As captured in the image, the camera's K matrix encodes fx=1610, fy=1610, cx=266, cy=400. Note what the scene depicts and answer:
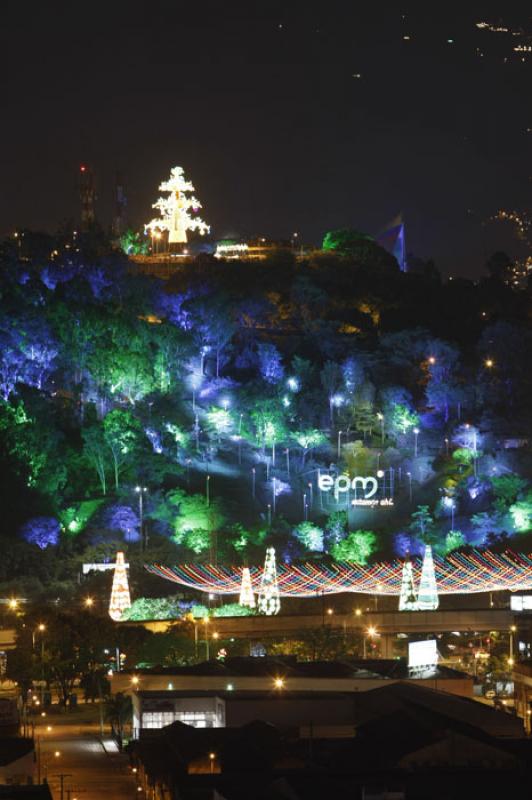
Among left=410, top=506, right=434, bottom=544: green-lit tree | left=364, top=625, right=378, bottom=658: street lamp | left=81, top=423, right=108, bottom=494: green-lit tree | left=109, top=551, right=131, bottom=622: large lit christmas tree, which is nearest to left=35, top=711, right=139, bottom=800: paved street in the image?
left=109, top=551, right=131, bottom=622: large lit christmas tree

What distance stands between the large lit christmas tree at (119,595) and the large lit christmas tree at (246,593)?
538cm

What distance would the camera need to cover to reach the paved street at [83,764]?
41906 millimetres

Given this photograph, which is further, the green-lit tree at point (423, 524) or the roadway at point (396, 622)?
the green-lit tree at point (423, 524)

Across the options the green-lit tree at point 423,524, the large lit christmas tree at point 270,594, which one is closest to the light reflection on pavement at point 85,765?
the large lit christmas tree at point 270,594

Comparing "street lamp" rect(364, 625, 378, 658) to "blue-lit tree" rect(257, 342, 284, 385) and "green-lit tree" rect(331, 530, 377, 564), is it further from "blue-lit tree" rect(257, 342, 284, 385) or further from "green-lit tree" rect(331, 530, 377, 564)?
"blue-lit tree" rect(257, 342, 284, 385)

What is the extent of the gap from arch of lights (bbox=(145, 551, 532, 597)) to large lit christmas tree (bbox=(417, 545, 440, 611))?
1.70m

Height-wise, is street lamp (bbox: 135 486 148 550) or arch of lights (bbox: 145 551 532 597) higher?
street lamp (bbox: 135 486 148 550)

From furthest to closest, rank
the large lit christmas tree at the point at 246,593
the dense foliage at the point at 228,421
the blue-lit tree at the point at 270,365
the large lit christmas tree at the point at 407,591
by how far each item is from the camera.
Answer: the blue-lit tree at the point at 270,365 < the dense foliage at the point at 228,421 < the large lit christmas tree at the point at 407,591 < the large lit christmas tree at the point at 246,593

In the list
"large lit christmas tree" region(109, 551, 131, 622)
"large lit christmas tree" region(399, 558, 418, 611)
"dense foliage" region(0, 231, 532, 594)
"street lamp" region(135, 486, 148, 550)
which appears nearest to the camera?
"large lit christmas tree" region(109, 551, 131, 622)

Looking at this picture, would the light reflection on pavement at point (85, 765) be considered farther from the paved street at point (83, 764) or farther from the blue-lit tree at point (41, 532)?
the blue-lit tree at point (41, 532)

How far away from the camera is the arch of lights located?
76875 mm

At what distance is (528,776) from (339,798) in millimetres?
5188

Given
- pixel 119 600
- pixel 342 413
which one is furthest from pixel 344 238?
pixel 119 600

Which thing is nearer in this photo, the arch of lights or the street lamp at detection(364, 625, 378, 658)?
the street lamp at detection(364, 625, 378, 658)
